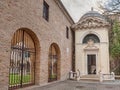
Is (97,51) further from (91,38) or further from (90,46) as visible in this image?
(91,38)

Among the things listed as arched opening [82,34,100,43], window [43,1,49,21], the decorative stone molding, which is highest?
window [43,1,49,21]

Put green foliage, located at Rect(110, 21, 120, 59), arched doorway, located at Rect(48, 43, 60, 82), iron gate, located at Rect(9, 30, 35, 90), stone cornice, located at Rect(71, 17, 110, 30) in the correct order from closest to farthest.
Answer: iron gate, located at Rect(9, 30, 35, 90)
arched doorway, located at Rect(48, 43, 60, 82)
stone cornice, located at Rect(71, 17, 110, 30)
green foliage, located at Rect(110, 21, 120, 59)

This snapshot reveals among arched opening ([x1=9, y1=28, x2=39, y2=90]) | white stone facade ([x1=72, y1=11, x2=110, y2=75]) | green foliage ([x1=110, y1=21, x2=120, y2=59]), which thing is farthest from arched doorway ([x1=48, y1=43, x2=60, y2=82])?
green foliage ([x1=110, y1=21, x2=120, y2=59])

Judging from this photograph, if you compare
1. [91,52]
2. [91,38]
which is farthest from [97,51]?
[91,38]

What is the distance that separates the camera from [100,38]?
20219mm

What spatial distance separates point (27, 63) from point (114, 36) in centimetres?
1544

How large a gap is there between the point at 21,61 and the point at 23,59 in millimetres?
246

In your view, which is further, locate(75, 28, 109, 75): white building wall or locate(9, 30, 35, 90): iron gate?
locate(75, 28, 109, 75): white building wall

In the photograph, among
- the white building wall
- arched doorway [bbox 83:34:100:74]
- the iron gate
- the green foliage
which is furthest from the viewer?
the green foliage

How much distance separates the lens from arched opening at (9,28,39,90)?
9.07 m

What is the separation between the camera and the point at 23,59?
10.1 metres

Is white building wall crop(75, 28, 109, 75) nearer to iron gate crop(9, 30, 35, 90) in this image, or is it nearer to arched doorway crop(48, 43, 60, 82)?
arched doorway crop(48, 43, 60, 82)

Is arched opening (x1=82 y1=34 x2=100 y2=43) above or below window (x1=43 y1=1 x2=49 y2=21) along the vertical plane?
below

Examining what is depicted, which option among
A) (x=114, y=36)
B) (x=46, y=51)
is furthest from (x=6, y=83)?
(x=114, y=36)
